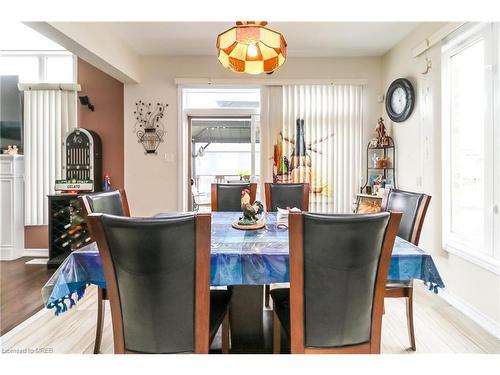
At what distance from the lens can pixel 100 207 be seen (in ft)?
6.53

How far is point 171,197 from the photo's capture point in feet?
13.7

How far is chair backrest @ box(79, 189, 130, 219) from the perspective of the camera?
1820mm

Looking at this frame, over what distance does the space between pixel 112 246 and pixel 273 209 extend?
1.96m

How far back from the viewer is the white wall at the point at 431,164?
2369 mm

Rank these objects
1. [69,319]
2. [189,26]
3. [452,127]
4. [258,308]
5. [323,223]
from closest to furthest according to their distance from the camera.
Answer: [323,223] < [258,308] < [69,319] < [452,127] < [189,26]

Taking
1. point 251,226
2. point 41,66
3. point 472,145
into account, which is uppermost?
point 41,66

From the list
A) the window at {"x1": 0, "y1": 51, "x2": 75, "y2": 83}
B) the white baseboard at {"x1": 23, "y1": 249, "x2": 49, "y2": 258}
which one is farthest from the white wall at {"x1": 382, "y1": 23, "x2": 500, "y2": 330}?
the white baseboard at {"x1": 23, "y1": 249, "x2": 49, "y2": 258}

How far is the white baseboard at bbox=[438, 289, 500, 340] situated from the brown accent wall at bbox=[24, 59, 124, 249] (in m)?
4.00

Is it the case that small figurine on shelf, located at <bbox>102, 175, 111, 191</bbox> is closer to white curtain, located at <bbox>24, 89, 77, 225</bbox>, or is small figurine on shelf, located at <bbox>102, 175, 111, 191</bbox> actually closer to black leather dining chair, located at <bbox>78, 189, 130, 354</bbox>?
white curtain, located at <bbox>24, 89, 77, 225</bbox>

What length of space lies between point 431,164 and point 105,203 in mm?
2970

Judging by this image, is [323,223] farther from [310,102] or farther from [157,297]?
[310,102]

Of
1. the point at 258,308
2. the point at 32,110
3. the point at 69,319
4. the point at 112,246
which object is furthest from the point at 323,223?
the point at 32,110

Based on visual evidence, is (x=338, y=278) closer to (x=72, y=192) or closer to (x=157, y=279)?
(x=157, y=279)

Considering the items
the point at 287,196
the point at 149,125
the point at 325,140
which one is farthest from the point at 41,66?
the point at 325,140
